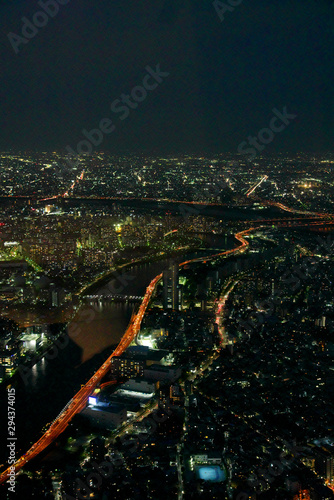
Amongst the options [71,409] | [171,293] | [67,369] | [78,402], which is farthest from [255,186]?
[71,409]

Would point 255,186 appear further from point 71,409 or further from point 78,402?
point 71,409

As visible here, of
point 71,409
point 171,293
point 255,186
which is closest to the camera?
point 71,409

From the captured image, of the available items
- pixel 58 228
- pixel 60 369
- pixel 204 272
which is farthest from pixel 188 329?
pixel 58 228

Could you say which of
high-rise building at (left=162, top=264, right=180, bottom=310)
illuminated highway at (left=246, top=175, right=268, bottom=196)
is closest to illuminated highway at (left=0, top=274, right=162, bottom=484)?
high-rise building at (left=162, top=264, right=180, bottom=310)

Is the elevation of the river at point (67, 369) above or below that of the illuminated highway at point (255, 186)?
below

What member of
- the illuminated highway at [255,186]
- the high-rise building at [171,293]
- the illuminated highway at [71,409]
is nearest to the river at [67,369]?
the illuminated highway at [71,409]

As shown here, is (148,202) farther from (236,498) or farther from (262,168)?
(236,498)

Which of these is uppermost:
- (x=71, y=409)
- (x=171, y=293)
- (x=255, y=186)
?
(x=255, y=186)

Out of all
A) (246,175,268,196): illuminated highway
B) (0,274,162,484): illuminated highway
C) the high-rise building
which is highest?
(246,175,268,196): illuminated highway

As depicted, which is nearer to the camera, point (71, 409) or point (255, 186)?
point (71, 409)

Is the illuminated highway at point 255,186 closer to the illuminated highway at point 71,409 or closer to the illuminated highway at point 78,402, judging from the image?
the illuminated highway at point 78,402

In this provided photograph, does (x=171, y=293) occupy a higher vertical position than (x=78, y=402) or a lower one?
higher

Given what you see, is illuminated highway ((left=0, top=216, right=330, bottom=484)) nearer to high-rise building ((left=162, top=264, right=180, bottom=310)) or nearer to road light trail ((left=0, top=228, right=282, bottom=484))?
road light trail ((left=0, top=228, right=282, bottom=484))
